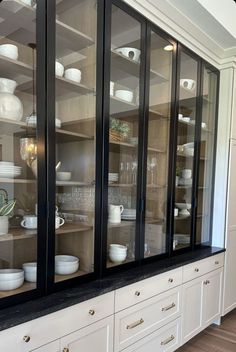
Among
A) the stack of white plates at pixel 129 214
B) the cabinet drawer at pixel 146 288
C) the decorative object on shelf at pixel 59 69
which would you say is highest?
the decorative object on shelf at pixel 59 69

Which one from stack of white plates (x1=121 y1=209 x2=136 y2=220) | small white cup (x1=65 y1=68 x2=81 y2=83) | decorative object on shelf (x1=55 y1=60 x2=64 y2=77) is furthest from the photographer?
stack of white plates (x1=121 y1=209 x2=136 y2=220)

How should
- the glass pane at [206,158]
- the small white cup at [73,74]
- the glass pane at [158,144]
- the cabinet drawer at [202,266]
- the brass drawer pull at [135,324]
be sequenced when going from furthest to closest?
the glass pane at [206,158] → the cabinet drawer at [202,266] → the glass pane at [158,144] → the brass drawer pull at [135,324] → the small white cup at [73,74]

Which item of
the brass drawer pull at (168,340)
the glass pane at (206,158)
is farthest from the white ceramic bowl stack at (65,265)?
the glass pane at (206,158)

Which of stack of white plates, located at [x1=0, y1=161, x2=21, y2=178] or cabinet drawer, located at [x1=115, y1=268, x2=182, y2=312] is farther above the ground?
stack of white plates, located at [x1=0, y1=161, x2=21, y2=178]

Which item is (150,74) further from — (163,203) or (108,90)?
(163,203)

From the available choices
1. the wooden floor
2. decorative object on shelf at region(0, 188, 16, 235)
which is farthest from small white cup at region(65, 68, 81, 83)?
the wooden floor

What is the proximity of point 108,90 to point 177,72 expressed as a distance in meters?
0.84

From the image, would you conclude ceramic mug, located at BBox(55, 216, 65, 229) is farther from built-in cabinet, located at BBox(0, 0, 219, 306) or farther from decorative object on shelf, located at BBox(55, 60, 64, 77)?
decorative object on shelf, located at BBox(55, 60, 64, 77)

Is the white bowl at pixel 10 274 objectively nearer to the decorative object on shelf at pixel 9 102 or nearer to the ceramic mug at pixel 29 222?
the ceramic mug at pixel 29 222

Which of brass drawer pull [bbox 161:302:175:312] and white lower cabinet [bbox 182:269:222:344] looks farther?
white lower cabinet [bbox 182:269:222:344]

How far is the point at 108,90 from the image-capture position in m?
1.72

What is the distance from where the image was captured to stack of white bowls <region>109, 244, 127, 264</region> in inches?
73.8

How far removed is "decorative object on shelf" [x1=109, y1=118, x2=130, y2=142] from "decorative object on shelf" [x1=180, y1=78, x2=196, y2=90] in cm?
79

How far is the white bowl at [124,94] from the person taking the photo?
74.3 inches
